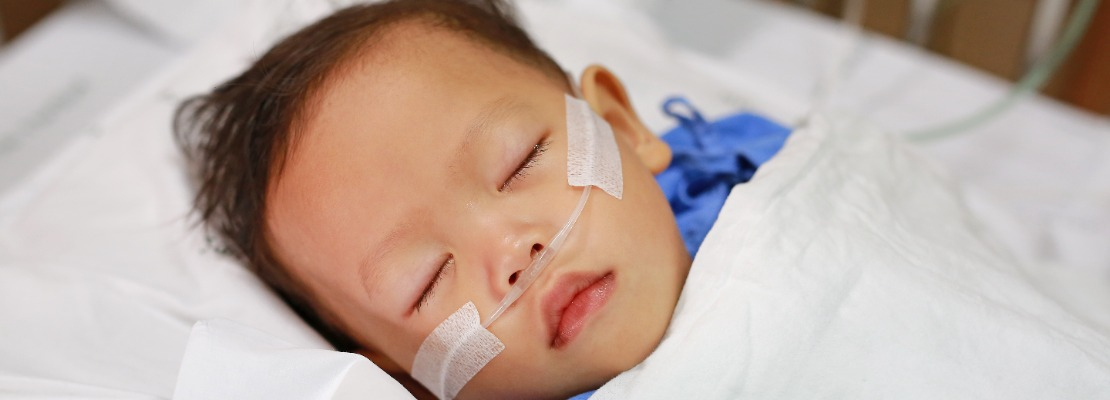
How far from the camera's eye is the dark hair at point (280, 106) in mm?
1005

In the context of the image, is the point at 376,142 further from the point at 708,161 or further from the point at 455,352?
the point at 708,161

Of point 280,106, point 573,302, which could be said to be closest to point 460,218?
point 573,302

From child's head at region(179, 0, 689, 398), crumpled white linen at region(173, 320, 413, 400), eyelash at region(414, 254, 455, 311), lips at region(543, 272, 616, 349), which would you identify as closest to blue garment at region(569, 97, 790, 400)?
child's head at region(179, 0, 689, 398)

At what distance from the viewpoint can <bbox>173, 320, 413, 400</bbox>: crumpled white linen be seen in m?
0.83

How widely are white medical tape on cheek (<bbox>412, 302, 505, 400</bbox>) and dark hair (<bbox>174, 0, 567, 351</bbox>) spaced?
0.52ft

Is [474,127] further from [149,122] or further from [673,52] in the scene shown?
[673,52]

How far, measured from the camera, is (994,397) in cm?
87

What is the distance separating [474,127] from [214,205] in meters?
0.41

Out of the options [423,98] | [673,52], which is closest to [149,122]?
[423,98]

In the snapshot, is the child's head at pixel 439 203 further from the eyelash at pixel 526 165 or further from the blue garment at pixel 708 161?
the blue garment at pixel 708 161

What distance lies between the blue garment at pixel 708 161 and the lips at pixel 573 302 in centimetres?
22

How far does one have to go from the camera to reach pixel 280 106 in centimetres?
101

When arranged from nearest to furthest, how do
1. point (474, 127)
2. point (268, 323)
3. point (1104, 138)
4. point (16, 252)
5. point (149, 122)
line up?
point (474, 127) → point (268, 323) → point (16, 252) → point (149, 122) → point (1104, 138)

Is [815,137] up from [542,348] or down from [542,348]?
up
